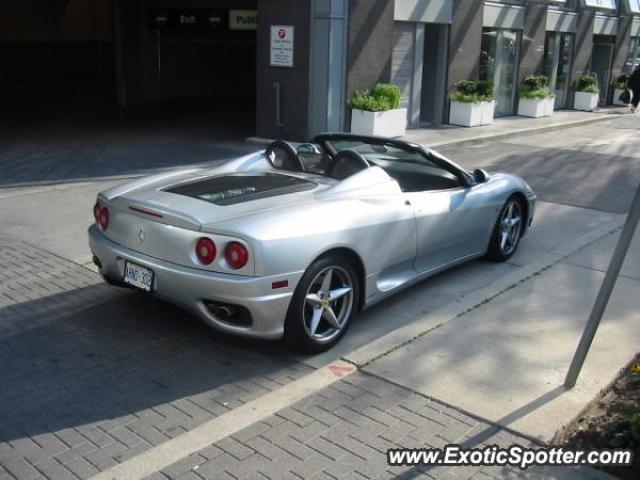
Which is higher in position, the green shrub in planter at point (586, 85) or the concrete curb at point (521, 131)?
the green shrub in planter at point (586, 85)

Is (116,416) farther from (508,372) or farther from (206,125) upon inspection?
(206,125)

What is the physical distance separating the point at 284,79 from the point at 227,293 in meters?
9.96

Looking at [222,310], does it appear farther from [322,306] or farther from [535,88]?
[535,88]

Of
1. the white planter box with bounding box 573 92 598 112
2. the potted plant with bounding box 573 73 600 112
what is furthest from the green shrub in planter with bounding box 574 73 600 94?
the white planter box with bounding box 573 92 598 112

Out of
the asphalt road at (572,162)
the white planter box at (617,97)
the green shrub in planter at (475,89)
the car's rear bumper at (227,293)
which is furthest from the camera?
the white planter box at (617,97)

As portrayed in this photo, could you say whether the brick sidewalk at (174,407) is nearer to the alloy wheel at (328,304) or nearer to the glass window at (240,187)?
the alloy wheel at (328,304)

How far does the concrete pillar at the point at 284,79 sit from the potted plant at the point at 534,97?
8706mm

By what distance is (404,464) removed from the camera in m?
3.48

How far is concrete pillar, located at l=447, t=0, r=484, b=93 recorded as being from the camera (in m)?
16.7

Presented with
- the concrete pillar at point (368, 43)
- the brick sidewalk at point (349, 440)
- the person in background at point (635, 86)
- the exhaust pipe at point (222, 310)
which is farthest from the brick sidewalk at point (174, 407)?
the person in background at point (635, 86)

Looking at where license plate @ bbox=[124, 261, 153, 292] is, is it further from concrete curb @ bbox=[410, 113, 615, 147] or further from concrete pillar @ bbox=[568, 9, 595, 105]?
concrete pillar @ bbox=[568, 9, 595, 105]

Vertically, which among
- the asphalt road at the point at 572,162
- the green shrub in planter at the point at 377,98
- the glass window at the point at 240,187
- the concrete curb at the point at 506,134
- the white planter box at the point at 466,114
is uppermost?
the green shrub in planter at the point at 377,98

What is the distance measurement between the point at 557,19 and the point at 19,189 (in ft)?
56.0

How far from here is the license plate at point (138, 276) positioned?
14.9 ft
